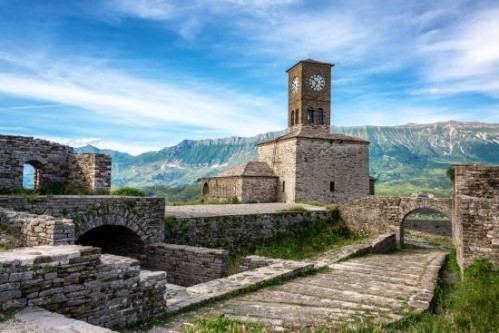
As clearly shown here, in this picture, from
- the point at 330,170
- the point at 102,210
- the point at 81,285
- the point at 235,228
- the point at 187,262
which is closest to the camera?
the point at 81,285

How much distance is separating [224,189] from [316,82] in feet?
49.7

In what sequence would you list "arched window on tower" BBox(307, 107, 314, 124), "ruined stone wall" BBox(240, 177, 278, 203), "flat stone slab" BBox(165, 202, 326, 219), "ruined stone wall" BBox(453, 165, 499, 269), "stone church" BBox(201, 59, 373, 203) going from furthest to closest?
1. "arched window on tower" BBox(307, 107, 314, 124)
2. "stone church" BBox(201, 59, 373, 203)
3. "ruined stone wall" BBox(240, 177, 278, 203)
4. "flat stone slab" BBox(165, 202, 326, 219)
5. "ruined stone wall" BBox(453, 165, 499, 269)

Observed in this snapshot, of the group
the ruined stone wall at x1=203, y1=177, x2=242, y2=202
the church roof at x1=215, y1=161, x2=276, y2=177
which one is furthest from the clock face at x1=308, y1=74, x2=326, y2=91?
the ruined stone wall at x1=203, y1=177, x2=242, y2=202

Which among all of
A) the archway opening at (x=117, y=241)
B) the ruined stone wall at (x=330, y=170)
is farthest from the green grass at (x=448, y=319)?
the ruined stone wall at (x=330, y=170)

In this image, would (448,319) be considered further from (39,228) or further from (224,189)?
(224,189)

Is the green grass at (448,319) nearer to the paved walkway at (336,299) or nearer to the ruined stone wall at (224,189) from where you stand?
the paved walkway at (336,299)

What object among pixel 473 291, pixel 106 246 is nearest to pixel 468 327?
pixel 473 291

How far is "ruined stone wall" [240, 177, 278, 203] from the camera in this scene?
1275 inches

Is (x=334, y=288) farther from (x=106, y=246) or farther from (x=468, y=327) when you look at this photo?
(x=106, y=246)

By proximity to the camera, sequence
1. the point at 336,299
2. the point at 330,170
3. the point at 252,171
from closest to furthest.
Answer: the point at 336,299 < the point at 330,170 < the point at 252,171

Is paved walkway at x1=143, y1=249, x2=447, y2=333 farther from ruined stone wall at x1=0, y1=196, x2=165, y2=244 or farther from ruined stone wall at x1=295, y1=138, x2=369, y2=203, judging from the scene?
ruined stone wall at x1=295, y1=138, x2=369, y2=203

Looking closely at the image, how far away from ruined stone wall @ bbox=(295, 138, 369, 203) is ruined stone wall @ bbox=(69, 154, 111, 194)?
65.3 feet

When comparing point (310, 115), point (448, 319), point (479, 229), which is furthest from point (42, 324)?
point (310, 115)

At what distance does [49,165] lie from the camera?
14.6m
